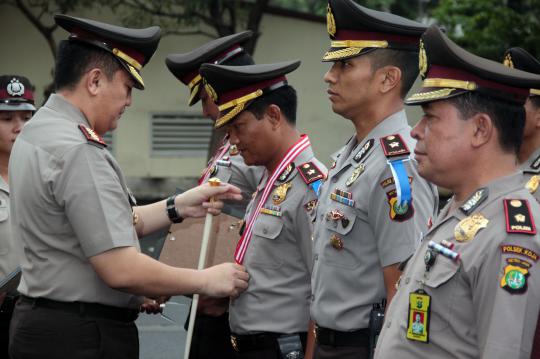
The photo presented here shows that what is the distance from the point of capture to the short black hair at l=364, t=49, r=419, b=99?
410 centimetres

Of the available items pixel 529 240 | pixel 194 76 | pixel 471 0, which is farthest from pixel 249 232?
pixel 471 0

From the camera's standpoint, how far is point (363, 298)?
392cm

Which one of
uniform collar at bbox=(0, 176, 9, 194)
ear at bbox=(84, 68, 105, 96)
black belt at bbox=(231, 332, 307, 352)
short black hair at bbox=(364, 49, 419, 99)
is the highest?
short black hair at bbox=(364, 49, 419, 99)

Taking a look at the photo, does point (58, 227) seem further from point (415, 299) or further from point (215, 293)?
point (415, 299)

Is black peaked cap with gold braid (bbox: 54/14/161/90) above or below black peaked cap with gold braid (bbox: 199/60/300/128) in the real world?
above

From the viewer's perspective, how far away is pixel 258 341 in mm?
4449

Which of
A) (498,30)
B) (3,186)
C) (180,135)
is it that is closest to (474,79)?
(3,186)

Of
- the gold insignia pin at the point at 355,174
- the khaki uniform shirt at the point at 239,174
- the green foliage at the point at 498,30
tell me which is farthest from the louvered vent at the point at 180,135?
the gold insignia pin at the point at 355,174

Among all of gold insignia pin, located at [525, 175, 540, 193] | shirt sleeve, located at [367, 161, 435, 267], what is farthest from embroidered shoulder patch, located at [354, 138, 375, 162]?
gold insignia pin, located at [525, 175, 540, 193]

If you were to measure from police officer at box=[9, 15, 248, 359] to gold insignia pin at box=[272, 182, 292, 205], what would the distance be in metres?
0.52

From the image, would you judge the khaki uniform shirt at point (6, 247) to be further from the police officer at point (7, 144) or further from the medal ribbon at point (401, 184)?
the medal ribbon at point (401, 184)

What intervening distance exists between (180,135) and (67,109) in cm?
1436

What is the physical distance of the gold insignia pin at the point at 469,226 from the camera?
2916mm

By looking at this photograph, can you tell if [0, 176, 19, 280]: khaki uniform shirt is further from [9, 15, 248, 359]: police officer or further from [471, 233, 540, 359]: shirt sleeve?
[471, 233, 540, 359]: shirt sleeve
